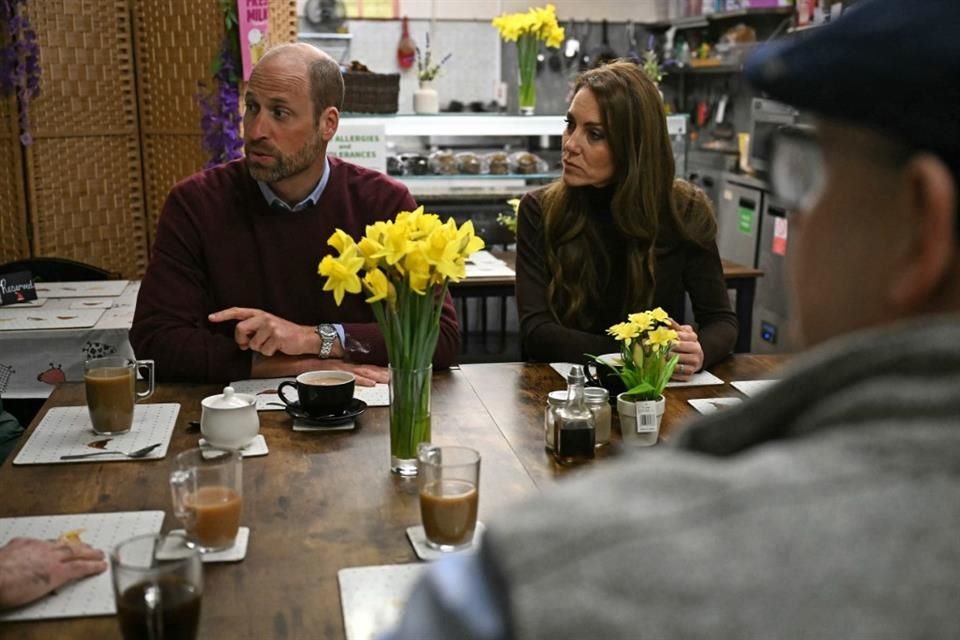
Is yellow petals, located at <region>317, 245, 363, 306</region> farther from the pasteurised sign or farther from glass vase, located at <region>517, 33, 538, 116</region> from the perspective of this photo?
glass vase, located at <region>517, 33, 538, 116</region>

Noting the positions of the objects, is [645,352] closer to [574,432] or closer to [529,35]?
[574,432]

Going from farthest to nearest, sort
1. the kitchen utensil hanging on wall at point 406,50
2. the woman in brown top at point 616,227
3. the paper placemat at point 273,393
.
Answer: the kitchen utensil hanging on wall at point 406,50 < the woman in brown top at point 616,227 < the paper placemat at point 273,393

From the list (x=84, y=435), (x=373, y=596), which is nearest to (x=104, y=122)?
(x=84, y=435)

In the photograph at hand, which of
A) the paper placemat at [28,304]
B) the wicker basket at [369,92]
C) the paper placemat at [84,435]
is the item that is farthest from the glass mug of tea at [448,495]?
the wicker basket at [369,92]

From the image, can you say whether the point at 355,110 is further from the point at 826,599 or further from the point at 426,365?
the point at 826,599

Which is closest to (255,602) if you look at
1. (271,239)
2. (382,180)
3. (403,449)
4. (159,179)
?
(403,449)

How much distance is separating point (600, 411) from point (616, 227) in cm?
104

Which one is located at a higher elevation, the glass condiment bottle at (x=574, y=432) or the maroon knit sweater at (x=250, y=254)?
the maroon knit sweater at (x=250, y=254)

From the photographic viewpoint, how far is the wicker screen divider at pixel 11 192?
3.93 meters

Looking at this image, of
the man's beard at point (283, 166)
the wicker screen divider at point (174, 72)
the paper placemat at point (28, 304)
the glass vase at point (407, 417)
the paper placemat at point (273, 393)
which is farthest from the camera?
the wicker screen divider at point (174, 72)

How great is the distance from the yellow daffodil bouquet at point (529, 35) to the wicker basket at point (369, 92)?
1.95ft

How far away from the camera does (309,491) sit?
65.8 inches

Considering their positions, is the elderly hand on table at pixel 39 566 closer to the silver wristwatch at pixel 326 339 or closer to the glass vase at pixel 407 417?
the glass vase at pixel 407 417

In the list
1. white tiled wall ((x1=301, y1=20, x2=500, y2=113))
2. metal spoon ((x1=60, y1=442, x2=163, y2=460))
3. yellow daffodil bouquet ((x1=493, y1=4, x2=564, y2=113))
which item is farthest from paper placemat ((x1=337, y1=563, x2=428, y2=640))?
white tiled wall ((x1=301, y1=20, x2=500, y2=113))
